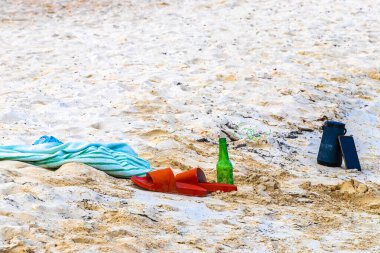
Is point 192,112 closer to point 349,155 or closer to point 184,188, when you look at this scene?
point 349,155

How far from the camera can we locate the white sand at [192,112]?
3.67 metres

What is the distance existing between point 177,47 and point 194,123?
116 inches

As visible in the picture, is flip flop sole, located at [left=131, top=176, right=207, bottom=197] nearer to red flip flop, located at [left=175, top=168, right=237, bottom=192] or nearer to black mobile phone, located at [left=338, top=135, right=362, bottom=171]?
red flip flop, located at [left=175, top=168, right=237, bottom=192]

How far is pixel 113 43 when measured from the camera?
927cm

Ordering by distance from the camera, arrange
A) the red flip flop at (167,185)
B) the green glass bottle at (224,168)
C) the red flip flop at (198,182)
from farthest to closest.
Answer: the green glass bottle at (224,168), the red flip flop at (198,182), the red flip flop at (167,185)

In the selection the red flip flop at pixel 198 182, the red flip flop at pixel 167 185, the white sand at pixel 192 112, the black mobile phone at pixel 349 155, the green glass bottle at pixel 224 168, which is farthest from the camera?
the black mobile phone at pixel 349 155

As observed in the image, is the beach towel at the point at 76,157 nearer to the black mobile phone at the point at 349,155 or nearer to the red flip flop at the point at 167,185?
the red flip flop at the point at 167,185

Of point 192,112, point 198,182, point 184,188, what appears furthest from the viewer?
point 192,112

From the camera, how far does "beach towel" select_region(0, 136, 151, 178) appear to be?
462 cm

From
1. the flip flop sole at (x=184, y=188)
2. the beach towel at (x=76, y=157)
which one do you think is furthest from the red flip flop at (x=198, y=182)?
the beach towel at (x=76, y=157)

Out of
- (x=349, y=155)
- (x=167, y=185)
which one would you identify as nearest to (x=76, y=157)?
(x=167, y=185)

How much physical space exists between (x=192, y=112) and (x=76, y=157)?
79.1 inches

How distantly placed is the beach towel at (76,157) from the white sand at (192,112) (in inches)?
4.0

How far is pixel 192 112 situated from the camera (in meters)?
6.49
